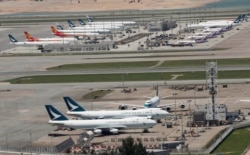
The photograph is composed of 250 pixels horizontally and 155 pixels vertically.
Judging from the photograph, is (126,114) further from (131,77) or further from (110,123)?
(131,77)

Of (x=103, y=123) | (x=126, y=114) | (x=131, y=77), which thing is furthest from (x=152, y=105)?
(x=131, y=77)

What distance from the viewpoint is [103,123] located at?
139000 millimetres

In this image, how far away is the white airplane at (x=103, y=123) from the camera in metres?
138

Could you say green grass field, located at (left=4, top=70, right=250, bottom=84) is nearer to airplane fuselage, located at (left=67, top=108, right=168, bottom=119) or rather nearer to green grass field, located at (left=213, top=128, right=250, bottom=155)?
airplane fuselage, located at (left=67, top=108, right=168, bottom=119)

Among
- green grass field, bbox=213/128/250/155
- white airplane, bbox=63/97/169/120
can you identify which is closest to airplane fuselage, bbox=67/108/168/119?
white airplane, bbox=63/97/169/120

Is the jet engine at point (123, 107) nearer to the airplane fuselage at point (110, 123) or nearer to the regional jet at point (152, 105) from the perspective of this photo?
the regional jet at point (152, 105)

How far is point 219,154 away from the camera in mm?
116500

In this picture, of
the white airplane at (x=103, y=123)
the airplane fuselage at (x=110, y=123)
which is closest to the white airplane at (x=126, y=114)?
the white airplane at (x=103, y=123)

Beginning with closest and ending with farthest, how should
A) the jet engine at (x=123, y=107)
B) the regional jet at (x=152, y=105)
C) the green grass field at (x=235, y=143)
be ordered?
1. the green grass field at (x=235, y=143)
2. the regional jet at (x=152, y=105)
3. the jet engine at (x=123, y=107)

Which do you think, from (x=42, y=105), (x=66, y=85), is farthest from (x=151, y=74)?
(x=42, y=105)

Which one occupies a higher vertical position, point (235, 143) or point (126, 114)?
point (126, 114)

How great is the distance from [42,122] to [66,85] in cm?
3885

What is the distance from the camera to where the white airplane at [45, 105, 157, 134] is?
13800cm

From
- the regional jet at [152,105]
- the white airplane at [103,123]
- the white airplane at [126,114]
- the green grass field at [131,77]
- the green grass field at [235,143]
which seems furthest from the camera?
the green grass field at [131,77]
